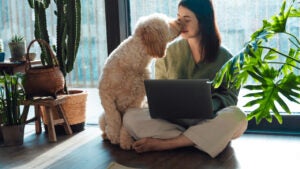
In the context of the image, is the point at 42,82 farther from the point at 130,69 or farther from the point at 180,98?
the point at 180,98

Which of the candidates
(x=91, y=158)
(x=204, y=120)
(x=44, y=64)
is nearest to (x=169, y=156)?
(x=204, y=120)

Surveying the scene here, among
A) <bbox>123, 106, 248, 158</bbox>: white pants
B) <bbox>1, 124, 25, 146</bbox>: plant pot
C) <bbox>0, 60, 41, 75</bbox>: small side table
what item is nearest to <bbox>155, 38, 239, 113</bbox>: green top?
<bbox>123, 106, 248, 158</bbox>: white pants

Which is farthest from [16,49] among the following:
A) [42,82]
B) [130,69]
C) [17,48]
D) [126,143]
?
[126,143]

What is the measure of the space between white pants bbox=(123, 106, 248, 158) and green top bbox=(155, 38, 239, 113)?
0.42 feet

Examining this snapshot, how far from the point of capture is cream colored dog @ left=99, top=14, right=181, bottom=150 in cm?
248

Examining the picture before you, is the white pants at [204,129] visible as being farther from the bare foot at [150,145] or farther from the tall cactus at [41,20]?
the tall cactus at [41,20]

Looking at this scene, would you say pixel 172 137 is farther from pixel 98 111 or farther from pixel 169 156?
pixel 98 111

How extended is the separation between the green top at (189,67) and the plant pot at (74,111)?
663 millimetres

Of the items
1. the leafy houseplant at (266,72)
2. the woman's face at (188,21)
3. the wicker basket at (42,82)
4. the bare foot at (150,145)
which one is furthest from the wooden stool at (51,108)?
the leafy houseplant at (266,72)

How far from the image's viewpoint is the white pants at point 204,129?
2389mm

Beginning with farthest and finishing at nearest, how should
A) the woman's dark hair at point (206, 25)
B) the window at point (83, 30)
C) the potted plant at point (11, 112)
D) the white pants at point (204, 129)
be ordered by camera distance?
1. the window at point (83, 30)
2. the potted plant at point (11, 112)
3. the woman's dark hair at point (206, 25)
4. the white pants at point (204, 129)

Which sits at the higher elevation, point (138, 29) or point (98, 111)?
point (138, 29)

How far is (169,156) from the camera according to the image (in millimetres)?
2410

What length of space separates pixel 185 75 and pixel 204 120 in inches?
15.9
